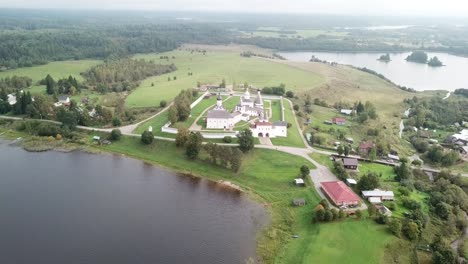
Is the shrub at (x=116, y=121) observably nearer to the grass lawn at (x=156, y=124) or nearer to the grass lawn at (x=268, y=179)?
the grass lawn at (x=156, y=124)

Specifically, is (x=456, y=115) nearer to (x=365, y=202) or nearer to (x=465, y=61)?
(x=365, y=202)

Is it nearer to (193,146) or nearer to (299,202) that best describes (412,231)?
(299,202)

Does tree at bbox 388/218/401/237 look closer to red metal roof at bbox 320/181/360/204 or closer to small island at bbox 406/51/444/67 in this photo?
red metal roof at bbox 320/181/360/204

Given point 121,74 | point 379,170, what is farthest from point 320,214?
point 121,74

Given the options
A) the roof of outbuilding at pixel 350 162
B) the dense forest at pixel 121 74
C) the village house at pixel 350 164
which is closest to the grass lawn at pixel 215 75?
the dense forest at pixel 121 74

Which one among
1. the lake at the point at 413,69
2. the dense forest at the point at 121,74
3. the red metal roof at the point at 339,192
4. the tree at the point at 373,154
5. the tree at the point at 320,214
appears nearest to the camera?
the tree at the point at 320,214

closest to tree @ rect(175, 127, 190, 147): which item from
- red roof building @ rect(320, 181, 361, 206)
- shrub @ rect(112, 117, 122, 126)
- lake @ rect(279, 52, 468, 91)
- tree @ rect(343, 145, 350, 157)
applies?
shrub @ rect(112, 117, 122, 126)
